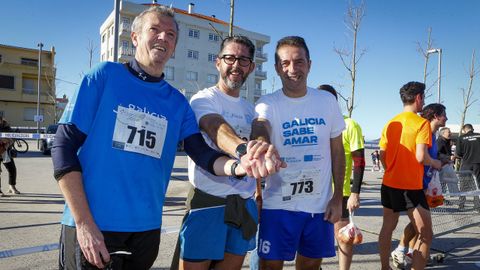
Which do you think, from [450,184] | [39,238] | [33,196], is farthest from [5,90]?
[450,184]

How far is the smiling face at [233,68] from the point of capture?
8.86ft

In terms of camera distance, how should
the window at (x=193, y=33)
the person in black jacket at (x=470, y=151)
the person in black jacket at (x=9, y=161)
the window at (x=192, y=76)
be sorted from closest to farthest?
the person in black jacket at (x=9, y=161), the person in black jacket at (x=470, y=151), the window at (x=192, y=76), the window at (x=193, y=33)

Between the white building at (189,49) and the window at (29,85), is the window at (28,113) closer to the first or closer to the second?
the window at (29,85)

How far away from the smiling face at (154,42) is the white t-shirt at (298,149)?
90 cm

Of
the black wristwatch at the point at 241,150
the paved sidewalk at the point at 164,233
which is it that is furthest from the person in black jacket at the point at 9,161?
the black wristwatch at the point at 241,150

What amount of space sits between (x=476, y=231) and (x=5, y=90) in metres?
50.4

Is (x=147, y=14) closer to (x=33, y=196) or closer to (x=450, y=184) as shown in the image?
(x=450, y=184)

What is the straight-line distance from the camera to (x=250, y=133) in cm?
275

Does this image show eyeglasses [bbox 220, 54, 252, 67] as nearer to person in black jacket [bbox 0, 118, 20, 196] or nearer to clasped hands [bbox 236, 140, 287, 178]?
clasped hands [bbox 236, 140, 287, 178]

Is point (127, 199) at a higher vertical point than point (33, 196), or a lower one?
higher

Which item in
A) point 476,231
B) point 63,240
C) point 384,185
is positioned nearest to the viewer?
point 63,240

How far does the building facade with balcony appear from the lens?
A: 141ft

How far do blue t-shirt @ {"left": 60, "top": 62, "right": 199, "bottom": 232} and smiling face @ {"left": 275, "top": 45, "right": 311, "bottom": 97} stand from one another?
1119 mm

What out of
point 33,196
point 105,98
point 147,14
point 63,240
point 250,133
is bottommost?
point 33,196
